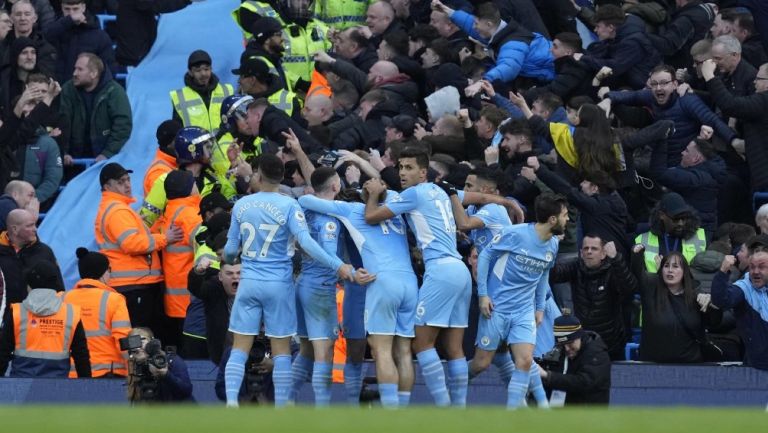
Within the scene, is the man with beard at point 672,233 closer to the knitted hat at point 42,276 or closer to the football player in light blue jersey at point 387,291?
the football player in light blue jersey at point 387,291

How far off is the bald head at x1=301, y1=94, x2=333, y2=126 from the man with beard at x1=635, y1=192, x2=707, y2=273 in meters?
3.40

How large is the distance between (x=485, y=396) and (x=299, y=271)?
70.9 inches

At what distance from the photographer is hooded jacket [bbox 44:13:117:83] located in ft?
65.4

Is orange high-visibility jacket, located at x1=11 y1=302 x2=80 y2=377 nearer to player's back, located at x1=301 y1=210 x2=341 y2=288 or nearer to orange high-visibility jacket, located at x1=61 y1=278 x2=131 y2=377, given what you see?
orange high-visibility jacket, located at x1=61 y1=278 x2=131 y2=377

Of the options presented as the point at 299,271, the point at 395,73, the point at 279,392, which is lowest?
the point at 279,392

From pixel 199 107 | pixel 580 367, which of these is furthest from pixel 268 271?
pixel 199 107

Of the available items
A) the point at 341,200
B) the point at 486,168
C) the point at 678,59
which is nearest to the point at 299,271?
the point at 341,200

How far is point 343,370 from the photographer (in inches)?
583

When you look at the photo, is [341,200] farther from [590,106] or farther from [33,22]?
[33,22]

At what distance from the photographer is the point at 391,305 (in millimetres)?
13828

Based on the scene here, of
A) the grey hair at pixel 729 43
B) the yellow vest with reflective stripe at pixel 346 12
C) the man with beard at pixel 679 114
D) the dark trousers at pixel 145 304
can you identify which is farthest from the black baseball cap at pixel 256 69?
the grey hair at pixel 729 43

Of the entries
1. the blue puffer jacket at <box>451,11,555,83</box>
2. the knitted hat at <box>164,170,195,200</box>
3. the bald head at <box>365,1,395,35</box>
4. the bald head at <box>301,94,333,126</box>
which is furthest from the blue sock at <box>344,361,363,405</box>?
the bald head at <box>365,1,395,35</box>

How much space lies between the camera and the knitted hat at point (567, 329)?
14.1 meters

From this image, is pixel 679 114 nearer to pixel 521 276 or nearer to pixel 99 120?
pixel 521 276
